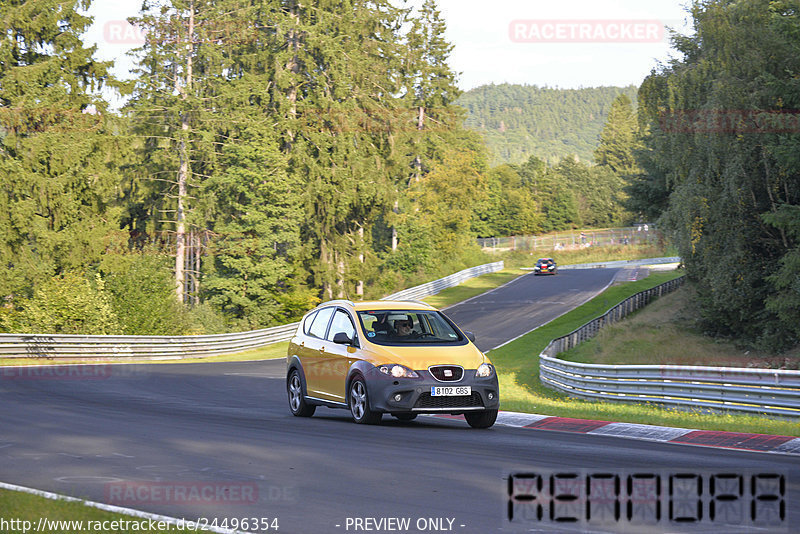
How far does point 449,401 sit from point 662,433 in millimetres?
2967

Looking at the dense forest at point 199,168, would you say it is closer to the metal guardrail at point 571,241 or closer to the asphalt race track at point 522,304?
the asphalt race track at point 522,304

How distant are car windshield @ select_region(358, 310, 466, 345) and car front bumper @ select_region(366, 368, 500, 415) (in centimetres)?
87

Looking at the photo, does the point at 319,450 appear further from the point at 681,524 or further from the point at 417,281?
the point at 417,281

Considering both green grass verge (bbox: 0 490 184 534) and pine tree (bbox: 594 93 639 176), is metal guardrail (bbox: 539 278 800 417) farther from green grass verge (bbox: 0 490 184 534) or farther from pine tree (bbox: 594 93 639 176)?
pine tree (bbox: 594 93 639 176)

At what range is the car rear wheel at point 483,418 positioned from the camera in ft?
45.9

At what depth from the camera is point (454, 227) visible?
309ft

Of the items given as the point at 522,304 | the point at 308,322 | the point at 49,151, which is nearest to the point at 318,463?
the point at 308,322

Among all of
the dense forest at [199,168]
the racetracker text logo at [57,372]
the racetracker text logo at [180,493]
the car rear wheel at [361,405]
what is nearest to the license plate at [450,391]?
the car rear wheel at [361,405]

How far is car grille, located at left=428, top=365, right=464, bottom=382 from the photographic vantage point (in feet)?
44.9

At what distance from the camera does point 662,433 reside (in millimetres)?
13102

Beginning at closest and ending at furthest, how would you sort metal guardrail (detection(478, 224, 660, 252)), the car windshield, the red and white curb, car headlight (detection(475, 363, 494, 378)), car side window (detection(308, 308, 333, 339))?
1. the red and white curb
2. car headlight (detection(475, 363, 494, 378))
3. the car windshield
4. car side window (detection(308, 308, 333, 339))
5. metal guardrail (detection(478, 224, 660, 252))

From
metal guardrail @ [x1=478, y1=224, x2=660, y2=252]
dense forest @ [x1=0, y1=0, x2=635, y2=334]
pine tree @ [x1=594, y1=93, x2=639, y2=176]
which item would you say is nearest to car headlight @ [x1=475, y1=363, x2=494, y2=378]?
dense forest @ [x1=0, y1=0, x2=635, y2=334]

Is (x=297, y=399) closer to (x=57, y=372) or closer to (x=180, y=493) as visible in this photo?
(x=180, y=493)

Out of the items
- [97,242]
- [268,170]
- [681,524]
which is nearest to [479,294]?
[268,170]
